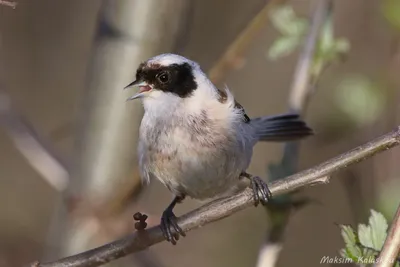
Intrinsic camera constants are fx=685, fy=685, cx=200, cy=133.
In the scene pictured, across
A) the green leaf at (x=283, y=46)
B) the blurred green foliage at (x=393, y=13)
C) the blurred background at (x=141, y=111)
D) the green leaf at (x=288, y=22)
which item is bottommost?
the blurred background at (x=141, y=111)

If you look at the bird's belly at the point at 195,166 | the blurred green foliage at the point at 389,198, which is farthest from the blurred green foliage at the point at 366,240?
the bird's belly at the point at 195,166

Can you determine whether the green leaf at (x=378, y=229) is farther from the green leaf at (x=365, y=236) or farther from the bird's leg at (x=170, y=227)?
the bird's leg at (x=170, y=227)

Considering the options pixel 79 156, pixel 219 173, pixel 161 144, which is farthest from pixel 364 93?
pixel 79 156

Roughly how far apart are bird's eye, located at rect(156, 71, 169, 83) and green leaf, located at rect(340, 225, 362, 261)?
1128 millimetres

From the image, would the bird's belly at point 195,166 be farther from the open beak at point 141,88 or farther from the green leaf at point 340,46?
the green leaf at point 340,46

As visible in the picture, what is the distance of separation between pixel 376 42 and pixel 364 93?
1482 millimetres

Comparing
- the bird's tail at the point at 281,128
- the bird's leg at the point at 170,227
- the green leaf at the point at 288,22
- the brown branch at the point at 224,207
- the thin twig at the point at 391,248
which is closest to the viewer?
the thin twig at the point at 391,248

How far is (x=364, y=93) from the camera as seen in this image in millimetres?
2812

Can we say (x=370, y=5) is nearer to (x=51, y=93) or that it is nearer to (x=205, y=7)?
(x=205, y=7)

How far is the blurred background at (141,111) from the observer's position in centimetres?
254

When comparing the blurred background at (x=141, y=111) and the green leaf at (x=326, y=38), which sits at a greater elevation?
the green leaf at (x=326, y=38)

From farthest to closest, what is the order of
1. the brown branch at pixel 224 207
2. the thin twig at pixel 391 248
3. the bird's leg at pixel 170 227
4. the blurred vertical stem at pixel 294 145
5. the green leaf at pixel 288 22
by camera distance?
the green leaf at pixel 288 22, the blurred vertical stem at pixel 294 145, the bird's leg at pixel 170 227, the brown branch at pixel 224 207, the thin twig at pixel 391 248

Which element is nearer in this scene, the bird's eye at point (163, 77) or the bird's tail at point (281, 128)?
the bird's eye at point (163, 77)

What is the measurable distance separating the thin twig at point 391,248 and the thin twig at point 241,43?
4.29ft
